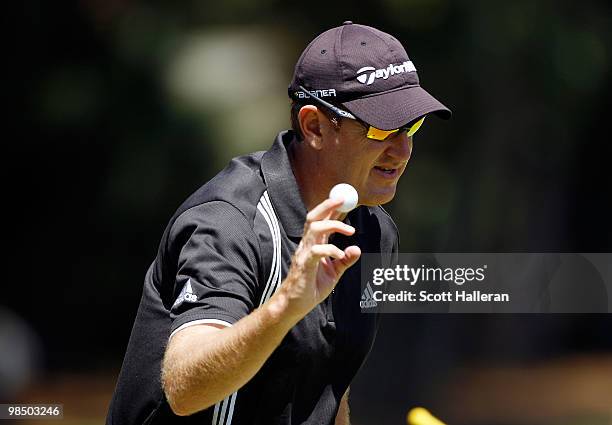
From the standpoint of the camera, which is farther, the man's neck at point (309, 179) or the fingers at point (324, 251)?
the man's neck at point (309, 179)

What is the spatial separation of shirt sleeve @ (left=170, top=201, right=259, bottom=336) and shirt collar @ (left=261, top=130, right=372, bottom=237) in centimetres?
17

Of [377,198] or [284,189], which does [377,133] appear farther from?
[284,189]

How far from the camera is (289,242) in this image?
9.26 ft

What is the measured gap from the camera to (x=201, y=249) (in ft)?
8.46

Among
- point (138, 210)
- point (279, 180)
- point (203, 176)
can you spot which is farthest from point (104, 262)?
point (279, 180)

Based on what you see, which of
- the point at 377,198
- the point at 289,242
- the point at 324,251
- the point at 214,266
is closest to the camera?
the point at 324,251

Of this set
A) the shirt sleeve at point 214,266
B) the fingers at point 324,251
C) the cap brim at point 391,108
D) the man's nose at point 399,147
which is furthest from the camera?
the man's nose at point 399,147

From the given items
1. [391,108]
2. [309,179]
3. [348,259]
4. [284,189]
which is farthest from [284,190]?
[348,259]

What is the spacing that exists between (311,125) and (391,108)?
0.24 metres

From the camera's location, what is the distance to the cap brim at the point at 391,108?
2.80 meters

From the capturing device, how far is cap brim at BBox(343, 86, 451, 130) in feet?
9.20

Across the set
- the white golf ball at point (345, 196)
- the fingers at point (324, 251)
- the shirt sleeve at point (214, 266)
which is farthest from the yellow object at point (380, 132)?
the fingers at point (324, 251)

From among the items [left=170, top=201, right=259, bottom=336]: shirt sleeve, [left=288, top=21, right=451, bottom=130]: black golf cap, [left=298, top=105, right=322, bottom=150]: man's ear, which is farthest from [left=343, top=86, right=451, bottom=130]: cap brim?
[left=170, top=201, right=259, bottom=336]: shirt sleeve

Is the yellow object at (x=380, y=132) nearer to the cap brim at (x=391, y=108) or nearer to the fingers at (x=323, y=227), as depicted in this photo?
the cap brim at (x=391, y=108)
